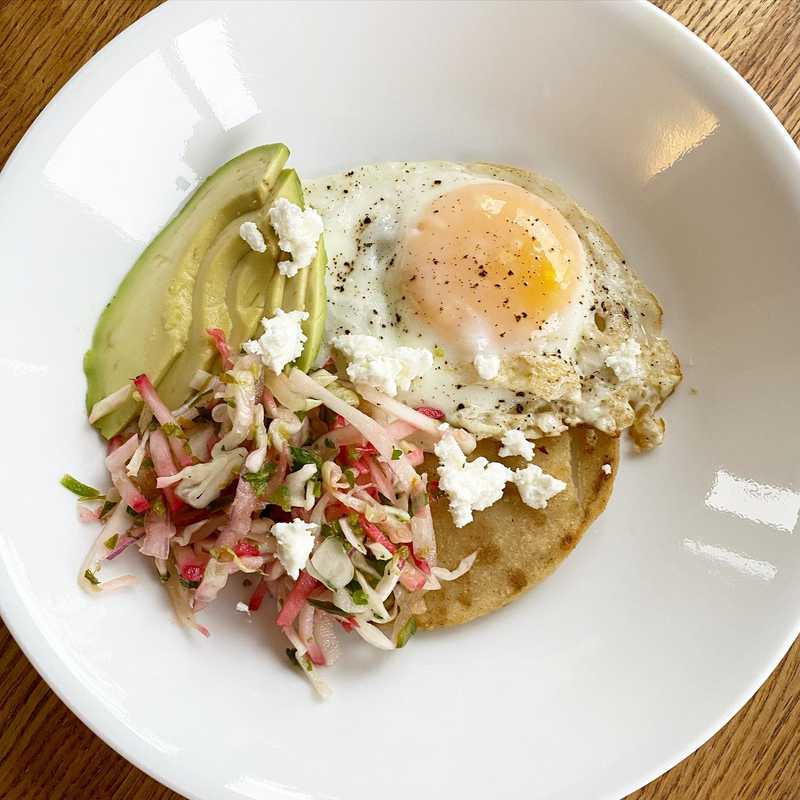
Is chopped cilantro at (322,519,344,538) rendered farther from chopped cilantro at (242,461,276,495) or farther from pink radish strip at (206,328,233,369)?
pink radish strip at (206,328,233,369)

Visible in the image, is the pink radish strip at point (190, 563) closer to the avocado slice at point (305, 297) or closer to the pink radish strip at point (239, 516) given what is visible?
the pink radish strip at point (239, 516)

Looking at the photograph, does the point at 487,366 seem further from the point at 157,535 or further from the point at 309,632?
the point at 157,535

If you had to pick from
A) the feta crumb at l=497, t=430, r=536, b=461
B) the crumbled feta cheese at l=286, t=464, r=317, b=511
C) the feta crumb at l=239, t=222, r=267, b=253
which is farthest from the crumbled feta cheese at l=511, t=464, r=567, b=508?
the feta crumb at l=239, t=222, r=267, b=253

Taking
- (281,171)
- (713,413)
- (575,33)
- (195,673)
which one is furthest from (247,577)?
(575,33)

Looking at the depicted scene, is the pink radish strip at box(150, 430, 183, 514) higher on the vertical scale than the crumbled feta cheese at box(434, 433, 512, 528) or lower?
lower

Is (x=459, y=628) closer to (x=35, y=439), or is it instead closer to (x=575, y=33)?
(x=35, y=439)
